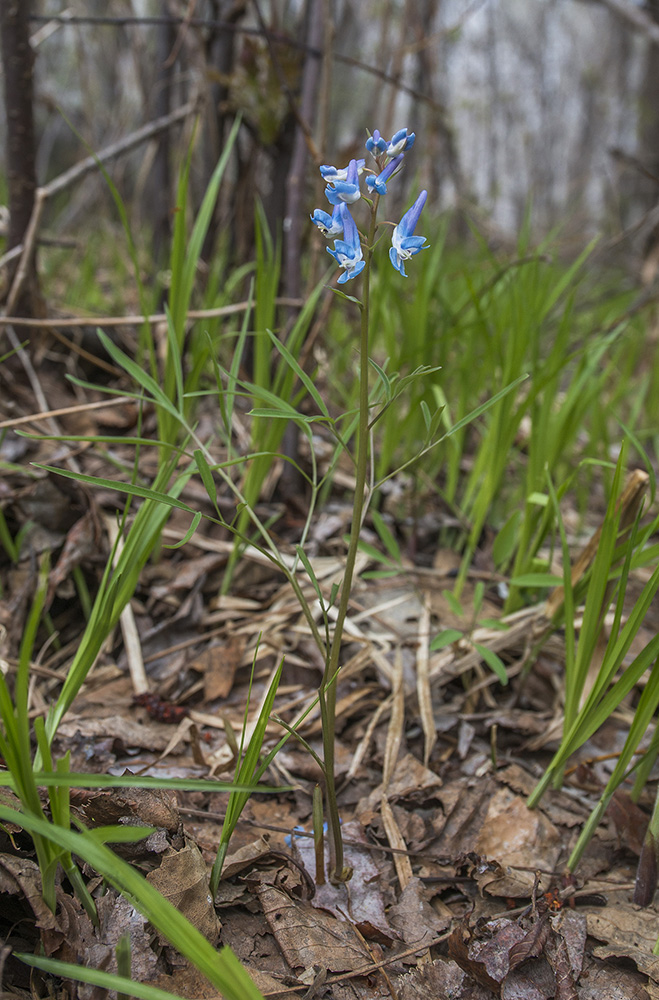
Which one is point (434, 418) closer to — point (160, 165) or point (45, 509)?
point (45, 509)

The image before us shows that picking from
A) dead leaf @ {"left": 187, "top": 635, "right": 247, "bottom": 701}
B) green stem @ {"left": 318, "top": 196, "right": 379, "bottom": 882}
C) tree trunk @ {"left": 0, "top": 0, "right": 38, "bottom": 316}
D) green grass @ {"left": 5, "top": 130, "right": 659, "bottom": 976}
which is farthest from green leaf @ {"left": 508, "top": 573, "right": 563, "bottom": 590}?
tree trunk @ {"left": 0, "top": 0, "right": 38, "bottom": 316}

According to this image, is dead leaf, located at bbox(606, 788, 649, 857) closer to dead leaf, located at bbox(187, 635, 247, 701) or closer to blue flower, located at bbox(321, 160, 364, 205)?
dead leaf, located at bbox(187, 635, 247, 701)

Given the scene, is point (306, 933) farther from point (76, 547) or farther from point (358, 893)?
point (76, 547)

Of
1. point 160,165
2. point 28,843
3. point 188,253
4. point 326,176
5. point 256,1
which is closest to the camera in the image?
point 326,176

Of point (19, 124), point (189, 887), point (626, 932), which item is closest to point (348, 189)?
point (189, 887)

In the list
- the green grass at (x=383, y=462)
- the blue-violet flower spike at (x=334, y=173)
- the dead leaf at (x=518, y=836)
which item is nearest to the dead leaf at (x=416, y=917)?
the dead leaf at (x=518, y=836)

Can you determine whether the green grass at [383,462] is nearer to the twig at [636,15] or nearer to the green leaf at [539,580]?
the green leaf at [539,580]

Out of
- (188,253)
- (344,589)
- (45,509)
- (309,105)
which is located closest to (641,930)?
(344,589)
